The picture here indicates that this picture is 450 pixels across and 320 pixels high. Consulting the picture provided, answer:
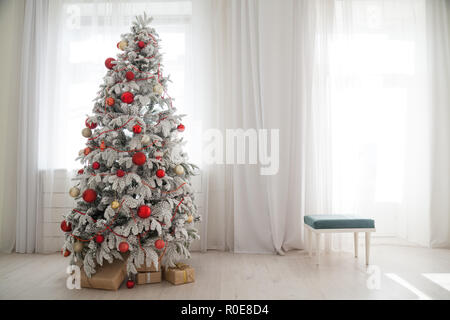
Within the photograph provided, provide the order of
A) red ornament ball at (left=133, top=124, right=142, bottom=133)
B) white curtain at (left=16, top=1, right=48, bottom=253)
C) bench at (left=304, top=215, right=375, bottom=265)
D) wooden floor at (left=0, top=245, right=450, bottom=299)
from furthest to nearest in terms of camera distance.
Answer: white curtain at (left=16, top=1, right=48, bottom=253) < bench at (left=304, top=215, right=375, bottom=265) < red ornament ball at (left=133, top=124, right=142, bottom=133) < wooden floor at (left=0, top=245, right=450, bottom=299)

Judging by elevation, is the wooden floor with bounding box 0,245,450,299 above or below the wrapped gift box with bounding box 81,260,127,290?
below

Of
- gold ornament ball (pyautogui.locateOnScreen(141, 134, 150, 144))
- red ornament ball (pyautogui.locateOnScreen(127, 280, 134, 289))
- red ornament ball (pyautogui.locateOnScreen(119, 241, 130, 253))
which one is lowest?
red ornament ball (pyautogui.locateOnScreen(127, 280, 134, 289))

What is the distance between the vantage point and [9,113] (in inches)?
132

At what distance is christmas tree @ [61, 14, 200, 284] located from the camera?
2289 millimetres

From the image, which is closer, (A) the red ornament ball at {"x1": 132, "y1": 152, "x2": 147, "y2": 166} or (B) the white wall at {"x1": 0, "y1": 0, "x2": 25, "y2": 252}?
(A) the red ornament ball at {"x1": 132, "y1": 152, "x2": 147, "y2": 166}

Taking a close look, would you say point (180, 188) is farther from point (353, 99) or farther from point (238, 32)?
point (353, 99)

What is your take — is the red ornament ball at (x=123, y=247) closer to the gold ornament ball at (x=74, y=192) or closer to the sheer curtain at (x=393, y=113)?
the gold ornament ball at (x=74, y=192)

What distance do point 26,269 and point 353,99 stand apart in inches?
132

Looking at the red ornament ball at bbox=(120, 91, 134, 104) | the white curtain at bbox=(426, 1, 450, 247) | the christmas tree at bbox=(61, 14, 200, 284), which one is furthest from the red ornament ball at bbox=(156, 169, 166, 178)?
the white curtain at bbox=(426, 1, 450, 247)

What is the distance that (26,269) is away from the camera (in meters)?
2.69

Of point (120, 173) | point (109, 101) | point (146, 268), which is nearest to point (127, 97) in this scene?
point (109, 101)

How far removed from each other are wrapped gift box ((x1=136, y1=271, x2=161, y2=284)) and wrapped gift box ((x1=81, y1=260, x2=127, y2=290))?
130 millimetres

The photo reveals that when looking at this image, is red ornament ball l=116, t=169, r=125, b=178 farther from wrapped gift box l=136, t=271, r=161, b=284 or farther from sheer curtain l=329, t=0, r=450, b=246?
sheer curtain l=329, t=0, r=450, b=246

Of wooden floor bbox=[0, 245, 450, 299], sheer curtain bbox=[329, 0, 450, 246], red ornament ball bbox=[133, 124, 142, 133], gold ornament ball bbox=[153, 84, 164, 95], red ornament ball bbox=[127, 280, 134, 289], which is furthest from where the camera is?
sheer curtain bbox=[329, 0, 450, 246]
